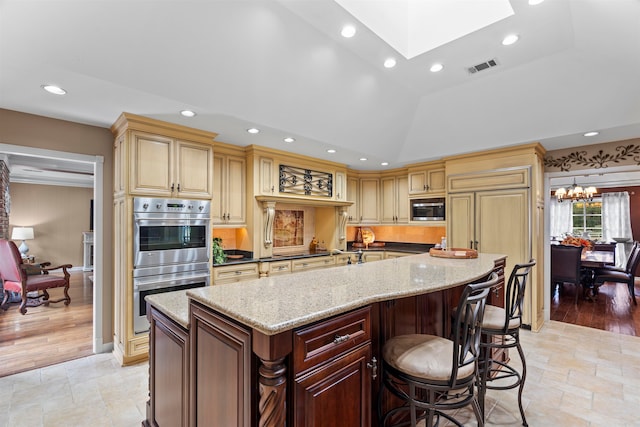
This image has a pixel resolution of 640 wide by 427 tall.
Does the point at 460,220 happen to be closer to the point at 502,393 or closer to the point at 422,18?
the point at 502,393

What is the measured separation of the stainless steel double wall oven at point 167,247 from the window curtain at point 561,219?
33.6 ft

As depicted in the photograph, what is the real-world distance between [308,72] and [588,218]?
1014cm

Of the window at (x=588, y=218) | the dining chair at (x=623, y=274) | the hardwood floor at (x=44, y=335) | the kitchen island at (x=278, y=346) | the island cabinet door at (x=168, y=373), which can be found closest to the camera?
the kitchen island at (x=278, y=346)

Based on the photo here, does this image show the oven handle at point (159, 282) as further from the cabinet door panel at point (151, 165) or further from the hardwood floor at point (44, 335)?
the hardwood floor at point (44, 335)

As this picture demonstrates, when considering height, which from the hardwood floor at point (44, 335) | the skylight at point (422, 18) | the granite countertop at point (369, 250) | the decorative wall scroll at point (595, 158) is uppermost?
the skylight at point (422, 18)

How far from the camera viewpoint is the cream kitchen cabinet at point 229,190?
13.1 ft

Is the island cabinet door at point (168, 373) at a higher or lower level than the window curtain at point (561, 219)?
lower

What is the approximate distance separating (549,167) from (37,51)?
18.9 ft

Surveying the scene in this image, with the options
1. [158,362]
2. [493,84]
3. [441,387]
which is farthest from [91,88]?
[493,84]

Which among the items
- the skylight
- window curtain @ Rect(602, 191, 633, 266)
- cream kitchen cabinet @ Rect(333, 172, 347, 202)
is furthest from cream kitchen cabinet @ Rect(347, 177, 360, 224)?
window curtain @ Rect(602, 191, 633, 266)

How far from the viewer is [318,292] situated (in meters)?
1.58

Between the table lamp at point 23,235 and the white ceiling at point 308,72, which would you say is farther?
the table lamp at point 23,235

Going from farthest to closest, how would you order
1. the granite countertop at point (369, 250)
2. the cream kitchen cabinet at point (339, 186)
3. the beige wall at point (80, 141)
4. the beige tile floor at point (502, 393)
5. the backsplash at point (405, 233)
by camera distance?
the backsplash at point (405, 233) < the cream kitchen cabinet at point (339, 186) < the granite countertop at point (369, 250) < the beige wall at point (80, 141) < the beige tile floor at point (502, 393)

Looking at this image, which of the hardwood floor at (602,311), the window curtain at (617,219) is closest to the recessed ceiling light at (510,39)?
the hardwood floor at (602,311)
